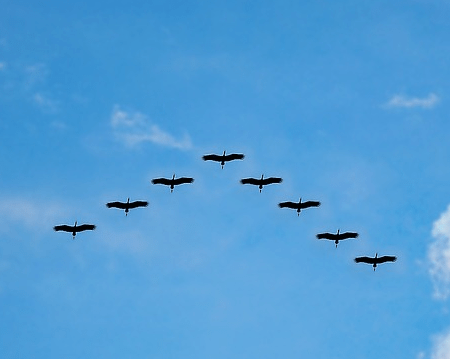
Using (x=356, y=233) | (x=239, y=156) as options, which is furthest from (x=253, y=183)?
(x=356, y=233)

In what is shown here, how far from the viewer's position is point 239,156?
198125 millimetres

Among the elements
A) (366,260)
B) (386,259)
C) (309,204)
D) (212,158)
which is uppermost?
(212,158)

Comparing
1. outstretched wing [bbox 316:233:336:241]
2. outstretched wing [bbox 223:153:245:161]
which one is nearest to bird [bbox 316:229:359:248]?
outstretched wing [bbox 316:233:336:241]

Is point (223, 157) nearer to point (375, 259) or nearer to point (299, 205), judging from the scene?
point (299, 205)

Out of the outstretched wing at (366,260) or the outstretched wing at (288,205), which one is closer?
the outstretched wing at (288,205)

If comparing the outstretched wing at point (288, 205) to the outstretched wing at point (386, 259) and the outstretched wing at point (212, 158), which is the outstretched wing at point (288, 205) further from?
the outstretched wing at point (386, 259)

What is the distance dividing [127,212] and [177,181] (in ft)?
40.3

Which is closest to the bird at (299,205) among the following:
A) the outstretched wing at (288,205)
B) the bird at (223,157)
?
the outstretched wing at (288,205)

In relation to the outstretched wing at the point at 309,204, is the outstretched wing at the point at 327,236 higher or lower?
lower

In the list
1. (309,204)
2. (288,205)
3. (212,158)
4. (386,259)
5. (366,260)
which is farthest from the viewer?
(366,260)

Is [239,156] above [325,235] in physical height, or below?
above

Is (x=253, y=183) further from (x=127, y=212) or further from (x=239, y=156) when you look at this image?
(x=127, y=212)

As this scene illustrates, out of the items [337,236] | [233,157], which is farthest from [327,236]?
[233,157]

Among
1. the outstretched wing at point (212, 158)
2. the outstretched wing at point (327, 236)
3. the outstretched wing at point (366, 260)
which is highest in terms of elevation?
the outstretched wing at point (212, 158)
